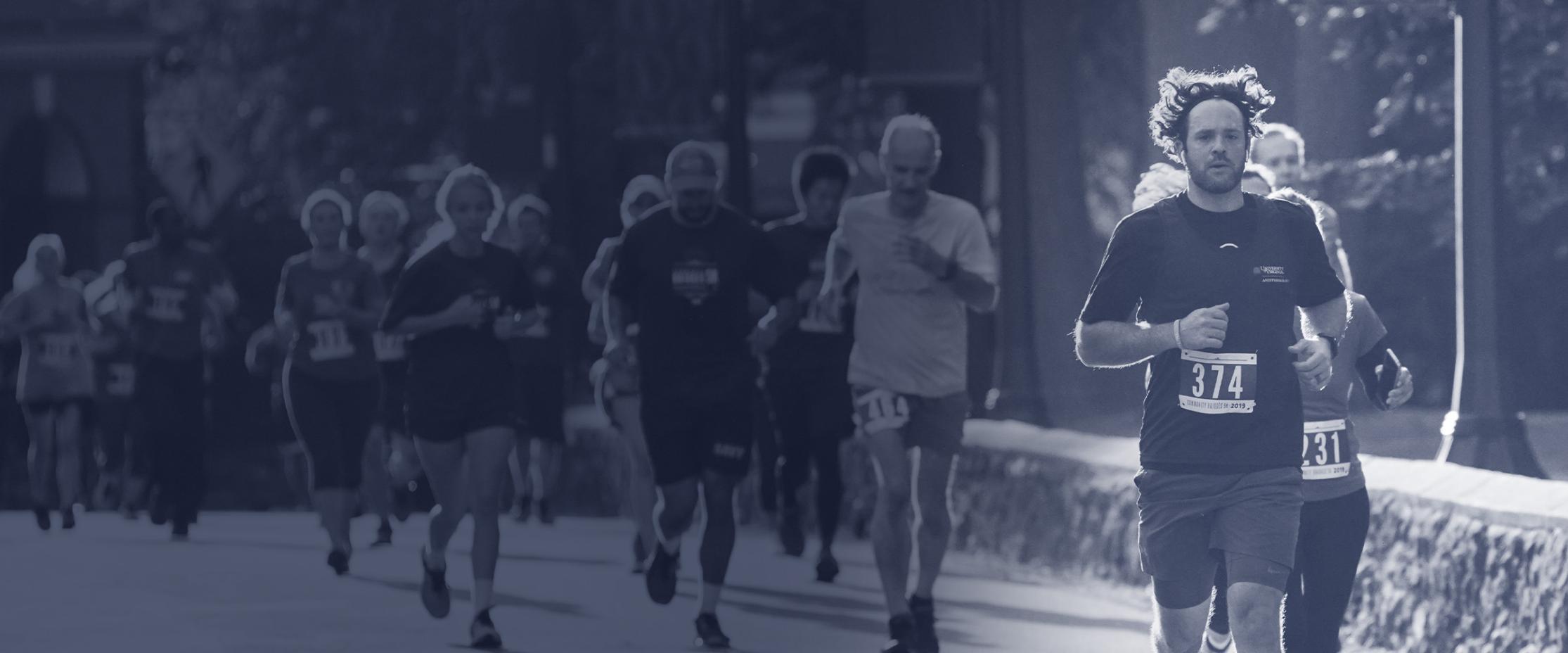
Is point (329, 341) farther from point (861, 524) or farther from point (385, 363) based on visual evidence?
point (861, 524)

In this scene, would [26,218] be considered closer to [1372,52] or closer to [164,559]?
[1372,52]

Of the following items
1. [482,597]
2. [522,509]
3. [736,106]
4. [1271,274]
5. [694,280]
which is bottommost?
[522,509]

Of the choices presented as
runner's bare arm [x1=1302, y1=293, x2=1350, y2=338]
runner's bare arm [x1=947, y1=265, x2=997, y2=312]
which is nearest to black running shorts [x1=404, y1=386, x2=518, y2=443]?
runner's bare arm [x1=947, y1=265, x2=997, y2=312]

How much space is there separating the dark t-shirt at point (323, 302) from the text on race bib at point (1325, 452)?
674cm

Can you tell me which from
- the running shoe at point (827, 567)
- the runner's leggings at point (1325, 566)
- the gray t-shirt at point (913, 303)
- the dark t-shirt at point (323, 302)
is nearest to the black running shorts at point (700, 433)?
the gray t-shirt at point (913, 303)

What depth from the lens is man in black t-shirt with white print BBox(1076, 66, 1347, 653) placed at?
7.13 m

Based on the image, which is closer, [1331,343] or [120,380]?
[1331,343]

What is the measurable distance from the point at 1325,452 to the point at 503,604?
16.8 ft

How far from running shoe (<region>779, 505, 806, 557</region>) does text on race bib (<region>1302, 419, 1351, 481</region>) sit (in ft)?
21.5

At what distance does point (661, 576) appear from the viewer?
1150cm

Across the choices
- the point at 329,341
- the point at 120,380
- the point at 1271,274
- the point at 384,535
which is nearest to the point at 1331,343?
the point at 1271,274

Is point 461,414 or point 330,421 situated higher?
point 461,414

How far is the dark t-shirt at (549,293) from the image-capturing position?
16.7 m

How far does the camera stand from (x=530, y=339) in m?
16.7
